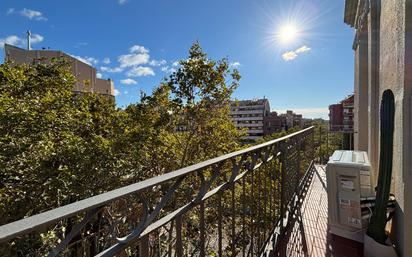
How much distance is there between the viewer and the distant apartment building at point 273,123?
58.9 metres

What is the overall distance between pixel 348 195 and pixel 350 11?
5337 mm

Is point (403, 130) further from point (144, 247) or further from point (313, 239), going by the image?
point (144, 247)

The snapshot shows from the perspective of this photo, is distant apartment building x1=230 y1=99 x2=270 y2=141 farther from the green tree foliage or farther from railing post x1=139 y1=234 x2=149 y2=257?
railing post x1=139 y1=234 x2=149 y2=257

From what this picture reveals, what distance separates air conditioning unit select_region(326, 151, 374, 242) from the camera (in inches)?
77.2

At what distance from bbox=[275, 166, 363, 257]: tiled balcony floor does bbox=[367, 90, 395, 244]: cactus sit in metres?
0.38

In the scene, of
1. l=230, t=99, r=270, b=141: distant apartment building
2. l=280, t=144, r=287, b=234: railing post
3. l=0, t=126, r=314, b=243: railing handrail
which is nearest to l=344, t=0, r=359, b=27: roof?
l=280, t=144, r=287, b=234: railing post

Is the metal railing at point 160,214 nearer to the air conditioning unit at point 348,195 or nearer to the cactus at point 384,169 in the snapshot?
the air conditioning unit at point 348,195

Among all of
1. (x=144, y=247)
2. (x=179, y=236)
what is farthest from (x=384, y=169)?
(x=144, y=247)

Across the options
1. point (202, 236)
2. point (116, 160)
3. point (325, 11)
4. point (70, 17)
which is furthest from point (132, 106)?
point (70, 17)

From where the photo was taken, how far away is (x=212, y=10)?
777 cm

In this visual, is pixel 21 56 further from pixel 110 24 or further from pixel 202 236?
pixel 202 236

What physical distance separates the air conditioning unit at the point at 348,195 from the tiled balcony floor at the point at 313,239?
0.35 feet

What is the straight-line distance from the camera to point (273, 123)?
59.8 metres

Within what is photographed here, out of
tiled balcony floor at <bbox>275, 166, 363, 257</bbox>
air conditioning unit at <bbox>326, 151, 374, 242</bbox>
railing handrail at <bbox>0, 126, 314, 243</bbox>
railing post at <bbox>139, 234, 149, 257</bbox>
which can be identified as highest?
railing handrail at <bbox>0, 126, 314, 243</bbox>
